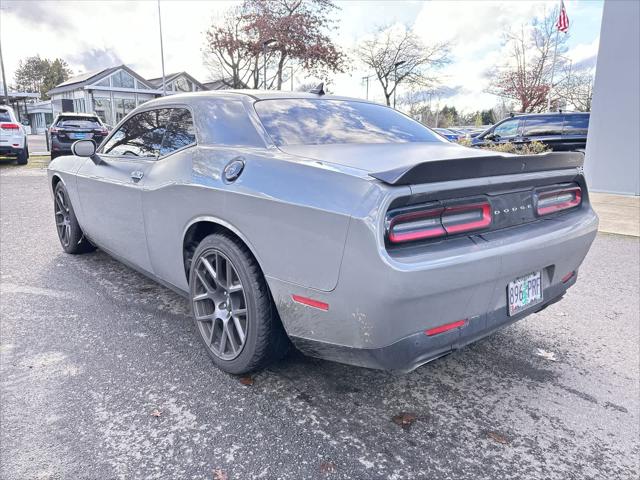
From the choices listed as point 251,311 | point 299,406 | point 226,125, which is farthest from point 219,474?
point 226,125

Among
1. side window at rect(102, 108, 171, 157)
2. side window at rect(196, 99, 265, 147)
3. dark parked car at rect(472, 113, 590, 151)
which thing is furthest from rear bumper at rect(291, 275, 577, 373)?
dark parked car at rect(472, 113, 590, 151)

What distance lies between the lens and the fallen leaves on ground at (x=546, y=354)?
2961 millimetres

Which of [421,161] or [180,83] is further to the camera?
[180,83]

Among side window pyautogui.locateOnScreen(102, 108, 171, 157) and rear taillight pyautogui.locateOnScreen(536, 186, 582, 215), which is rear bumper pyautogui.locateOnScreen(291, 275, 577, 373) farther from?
side window pyautogui.locateOnScreen(102, 108, 171, 157)

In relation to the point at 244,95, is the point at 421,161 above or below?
below

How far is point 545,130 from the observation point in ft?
41.5

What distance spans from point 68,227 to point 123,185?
1.82 metres

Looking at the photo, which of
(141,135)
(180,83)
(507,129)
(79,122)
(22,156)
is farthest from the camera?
(180,83)

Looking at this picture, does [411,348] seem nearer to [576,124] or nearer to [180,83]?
[576,124]

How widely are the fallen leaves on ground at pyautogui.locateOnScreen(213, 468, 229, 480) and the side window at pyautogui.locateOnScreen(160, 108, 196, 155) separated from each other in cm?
183

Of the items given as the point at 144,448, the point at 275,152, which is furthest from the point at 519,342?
the point at 144,448

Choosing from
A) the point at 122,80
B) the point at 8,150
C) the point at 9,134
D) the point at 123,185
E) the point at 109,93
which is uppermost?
the point at 122,80

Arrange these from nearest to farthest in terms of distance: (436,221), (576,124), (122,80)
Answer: (436,221), (576,124), (122,80)

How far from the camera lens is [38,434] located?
2.14m
